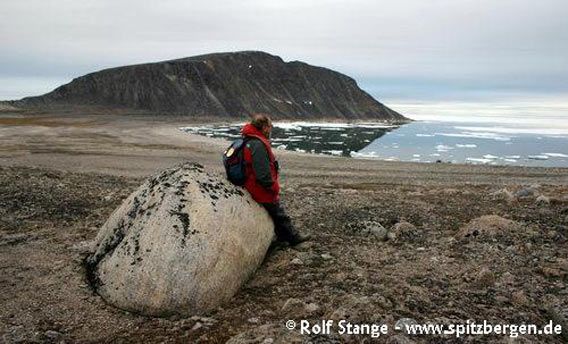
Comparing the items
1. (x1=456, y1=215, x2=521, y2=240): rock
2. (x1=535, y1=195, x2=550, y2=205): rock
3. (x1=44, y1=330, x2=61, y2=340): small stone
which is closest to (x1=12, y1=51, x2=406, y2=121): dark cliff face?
(x1=535, y1=195, x2=550, y2=205): rock

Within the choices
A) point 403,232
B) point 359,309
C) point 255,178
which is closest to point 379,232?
point 403,232

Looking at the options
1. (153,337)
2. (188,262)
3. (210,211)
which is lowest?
(153,337)

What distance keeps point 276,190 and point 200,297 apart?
2218 millimetres

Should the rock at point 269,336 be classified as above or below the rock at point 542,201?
below

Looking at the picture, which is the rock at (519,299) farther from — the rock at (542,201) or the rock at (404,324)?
the rock at (542,201)

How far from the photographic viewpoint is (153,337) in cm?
570

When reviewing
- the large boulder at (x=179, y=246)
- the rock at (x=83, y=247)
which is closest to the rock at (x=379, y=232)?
the large boulder at (x=179, y=246)

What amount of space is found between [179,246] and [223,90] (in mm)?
127238

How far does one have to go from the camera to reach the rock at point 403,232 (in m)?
9.08

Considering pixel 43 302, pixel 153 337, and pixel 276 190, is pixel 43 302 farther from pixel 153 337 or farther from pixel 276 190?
pixel 276 190

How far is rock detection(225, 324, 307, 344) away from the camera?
17.5ft

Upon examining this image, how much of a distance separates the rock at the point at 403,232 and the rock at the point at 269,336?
158 inches

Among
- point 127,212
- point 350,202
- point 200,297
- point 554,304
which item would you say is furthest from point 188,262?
point 350,202

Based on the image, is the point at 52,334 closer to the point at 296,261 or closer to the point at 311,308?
the point at 311,308
